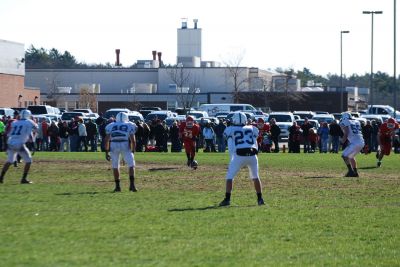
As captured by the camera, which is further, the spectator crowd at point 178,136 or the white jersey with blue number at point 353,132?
the spectator crowd at point 178,136

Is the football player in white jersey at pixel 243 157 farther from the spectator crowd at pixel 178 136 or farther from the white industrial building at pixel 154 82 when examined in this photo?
the white industrial building at pixel 154 82

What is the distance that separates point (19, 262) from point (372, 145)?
4140 centimetres

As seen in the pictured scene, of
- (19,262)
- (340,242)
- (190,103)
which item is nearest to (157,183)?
(340,242)

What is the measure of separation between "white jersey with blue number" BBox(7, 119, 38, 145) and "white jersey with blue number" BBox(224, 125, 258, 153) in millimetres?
7152

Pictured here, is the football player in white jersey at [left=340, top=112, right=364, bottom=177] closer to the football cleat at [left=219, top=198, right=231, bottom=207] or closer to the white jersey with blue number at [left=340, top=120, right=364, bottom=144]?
the white jersey with blue number at [left=340, top=120, right=364, bottom=144]

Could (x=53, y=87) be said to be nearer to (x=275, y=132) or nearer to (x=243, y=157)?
(x=275, y=132)

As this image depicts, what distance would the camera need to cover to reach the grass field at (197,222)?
1317 cm

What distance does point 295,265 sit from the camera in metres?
12.5

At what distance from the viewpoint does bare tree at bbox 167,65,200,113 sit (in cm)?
9612

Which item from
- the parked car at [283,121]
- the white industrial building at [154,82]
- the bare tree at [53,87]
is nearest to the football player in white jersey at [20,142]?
the parked car at [283,121]

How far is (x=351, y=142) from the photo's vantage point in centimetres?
2930

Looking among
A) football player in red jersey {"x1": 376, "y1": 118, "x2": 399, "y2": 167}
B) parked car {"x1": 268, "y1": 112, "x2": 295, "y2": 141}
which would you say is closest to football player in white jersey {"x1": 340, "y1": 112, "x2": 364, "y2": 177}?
football player in red jersey {"x1": 376, "y1": 118, "x2": 399, "y2": 167}

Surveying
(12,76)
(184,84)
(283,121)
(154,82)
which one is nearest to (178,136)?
(283,121)

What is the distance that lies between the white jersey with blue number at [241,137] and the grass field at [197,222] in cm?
121
